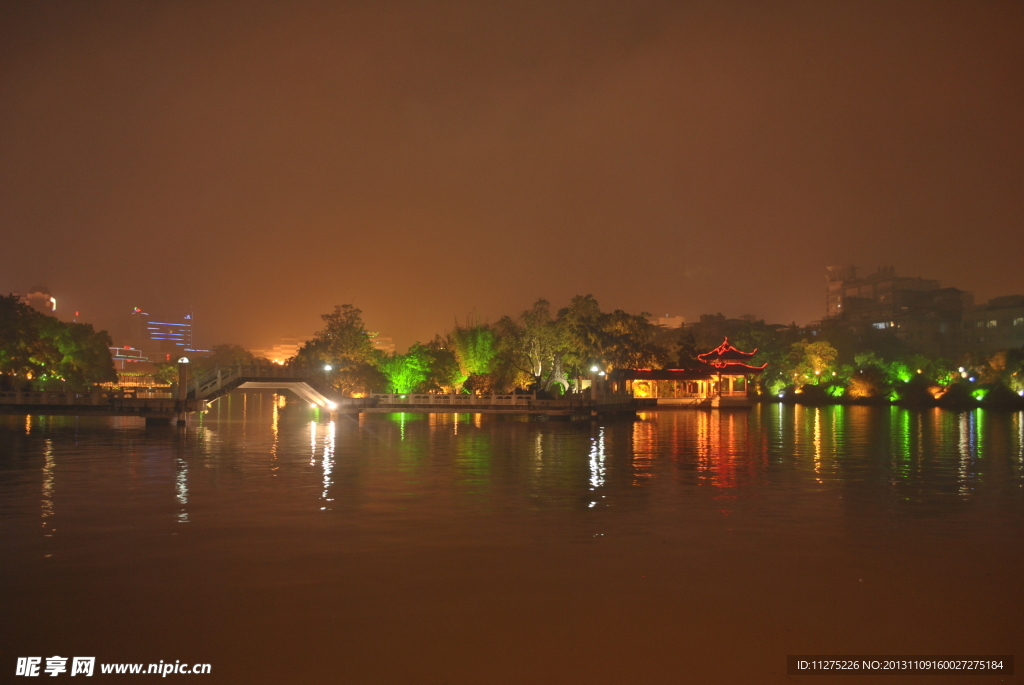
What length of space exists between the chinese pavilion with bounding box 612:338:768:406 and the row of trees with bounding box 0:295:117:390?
41875 mm

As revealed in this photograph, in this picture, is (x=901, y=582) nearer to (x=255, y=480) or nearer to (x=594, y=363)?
(x=255, y=480)

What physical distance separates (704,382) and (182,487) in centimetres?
5783

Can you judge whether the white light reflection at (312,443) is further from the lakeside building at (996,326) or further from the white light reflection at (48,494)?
the lakeside building at (996,326)

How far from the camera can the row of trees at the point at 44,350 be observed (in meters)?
47.9

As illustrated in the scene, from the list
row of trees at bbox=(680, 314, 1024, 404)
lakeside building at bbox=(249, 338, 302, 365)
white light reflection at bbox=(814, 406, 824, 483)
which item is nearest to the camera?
white light reflection at bbox=(814, 406, 824, 483)

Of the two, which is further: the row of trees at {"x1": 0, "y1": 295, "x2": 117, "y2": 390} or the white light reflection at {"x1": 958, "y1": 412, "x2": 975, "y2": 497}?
the row of trees at {"x1": 0, "y1": 295, "x2": 117, "y2": 390}

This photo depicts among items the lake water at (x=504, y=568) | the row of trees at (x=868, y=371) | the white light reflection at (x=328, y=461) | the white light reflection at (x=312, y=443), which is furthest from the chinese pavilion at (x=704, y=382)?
the lake water at (x=504, y=568)

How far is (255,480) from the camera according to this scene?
17500 millimetres

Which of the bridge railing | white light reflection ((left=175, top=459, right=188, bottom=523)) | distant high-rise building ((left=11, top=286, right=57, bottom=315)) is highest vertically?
distant high-rise building ((left=11, top=286, right=57, bottom=315))

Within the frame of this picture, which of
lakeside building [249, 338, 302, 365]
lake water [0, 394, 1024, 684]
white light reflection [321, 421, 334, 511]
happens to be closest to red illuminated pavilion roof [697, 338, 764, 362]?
white light reflection [321, 421, 334, 511]

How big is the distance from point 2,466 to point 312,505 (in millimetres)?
10476

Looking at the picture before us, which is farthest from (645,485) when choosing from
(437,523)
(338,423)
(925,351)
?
(925,351)

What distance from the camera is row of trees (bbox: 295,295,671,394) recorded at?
54.5m

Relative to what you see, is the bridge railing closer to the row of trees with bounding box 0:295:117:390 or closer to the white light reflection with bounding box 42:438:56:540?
the row of trees with bounding box 0:295:117:390
